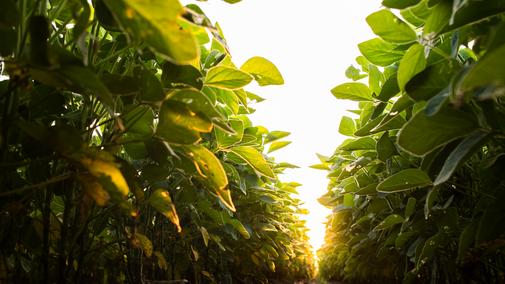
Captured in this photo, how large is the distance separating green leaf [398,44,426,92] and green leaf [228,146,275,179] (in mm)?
356

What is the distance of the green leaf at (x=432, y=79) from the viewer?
0.40 meters

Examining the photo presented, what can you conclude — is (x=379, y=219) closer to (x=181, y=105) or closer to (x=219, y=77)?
(x=219, y=77)

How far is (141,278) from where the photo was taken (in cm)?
70

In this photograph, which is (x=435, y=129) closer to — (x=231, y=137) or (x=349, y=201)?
(x=231, y=137)

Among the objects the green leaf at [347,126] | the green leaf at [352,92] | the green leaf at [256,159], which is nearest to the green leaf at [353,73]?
the green leaf at [347,126]

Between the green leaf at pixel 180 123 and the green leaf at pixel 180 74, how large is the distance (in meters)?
0.10

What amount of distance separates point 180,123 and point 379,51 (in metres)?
0.59

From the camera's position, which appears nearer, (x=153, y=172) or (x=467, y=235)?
(x=467, y=235)

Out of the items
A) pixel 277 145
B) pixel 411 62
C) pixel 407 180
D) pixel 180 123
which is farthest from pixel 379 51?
pixel 277 145

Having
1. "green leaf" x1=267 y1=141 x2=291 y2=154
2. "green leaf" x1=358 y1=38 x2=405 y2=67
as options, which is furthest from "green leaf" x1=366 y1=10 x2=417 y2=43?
"green leaf" x1=267 y1=141 x2=291 y2=154

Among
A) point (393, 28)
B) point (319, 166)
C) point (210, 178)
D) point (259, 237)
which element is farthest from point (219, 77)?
point (259, 237)

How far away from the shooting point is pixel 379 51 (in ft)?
2.38

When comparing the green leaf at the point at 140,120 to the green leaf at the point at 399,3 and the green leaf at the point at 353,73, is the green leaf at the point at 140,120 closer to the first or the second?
the green leaf at the point at 399,3

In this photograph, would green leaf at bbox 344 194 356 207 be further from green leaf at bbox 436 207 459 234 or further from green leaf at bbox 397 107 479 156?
green leaf at bbox 397 107 479 156
